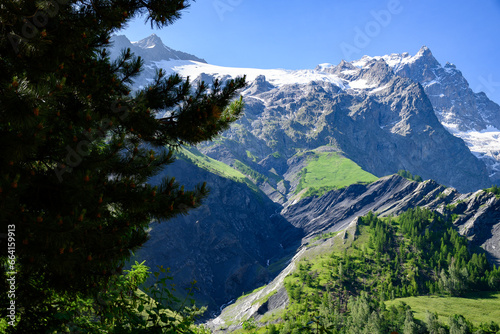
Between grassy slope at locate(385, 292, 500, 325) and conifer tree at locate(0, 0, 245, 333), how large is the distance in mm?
129442

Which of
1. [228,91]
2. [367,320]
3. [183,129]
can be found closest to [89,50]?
[183,129]

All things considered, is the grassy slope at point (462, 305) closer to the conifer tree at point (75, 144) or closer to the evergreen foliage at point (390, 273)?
the evergreen foliage at point (390, 273)

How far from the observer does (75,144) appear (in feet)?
18.9

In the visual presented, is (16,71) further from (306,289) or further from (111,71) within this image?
(306,289)

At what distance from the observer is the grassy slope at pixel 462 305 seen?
112887 millimetres

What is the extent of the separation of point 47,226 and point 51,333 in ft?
7.61

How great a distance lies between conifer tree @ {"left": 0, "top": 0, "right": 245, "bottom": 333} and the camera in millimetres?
4906

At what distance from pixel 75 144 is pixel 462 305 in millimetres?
161753

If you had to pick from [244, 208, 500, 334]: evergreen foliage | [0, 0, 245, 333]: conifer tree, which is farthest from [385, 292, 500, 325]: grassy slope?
[0, 0, 245, 333]: conifer tree

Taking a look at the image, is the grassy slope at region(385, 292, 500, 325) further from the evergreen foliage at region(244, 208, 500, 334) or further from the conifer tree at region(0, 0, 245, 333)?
the conifer tree at region(0, 0, 245, 333)

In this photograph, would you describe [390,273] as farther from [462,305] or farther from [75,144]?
[75,144]

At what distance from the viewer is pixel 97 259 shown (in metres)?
6.72

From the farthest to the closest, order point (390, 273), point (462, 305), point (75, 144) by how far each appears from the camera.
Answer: point (390, 273) → point (462, 305) → point (75, 144)

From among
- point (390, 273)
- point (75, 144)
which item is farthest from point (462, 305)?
point (75, 144)
